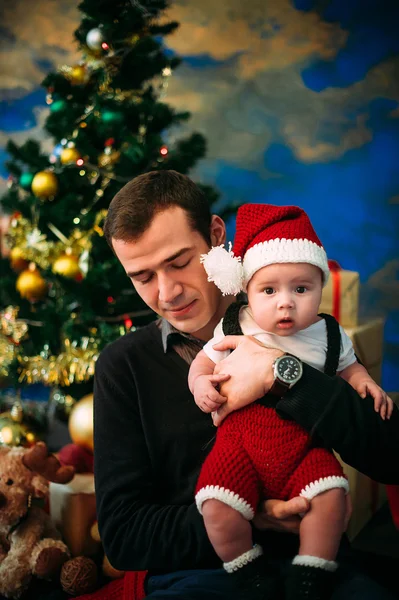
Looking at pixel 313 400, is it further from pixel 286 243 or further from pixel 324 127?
pixel 324 127

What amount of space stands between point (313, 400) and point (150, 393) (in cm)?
50

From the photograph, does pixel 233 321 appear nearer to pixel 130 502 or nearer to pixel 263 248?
pixel 263 248

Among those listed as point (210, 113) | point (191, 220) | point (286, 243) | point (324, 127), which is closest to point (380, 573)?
point (286, 243)

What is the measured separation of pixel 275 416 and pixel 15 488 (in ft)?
4.16

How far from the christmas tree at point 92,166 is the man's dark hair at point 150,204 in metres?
1.24

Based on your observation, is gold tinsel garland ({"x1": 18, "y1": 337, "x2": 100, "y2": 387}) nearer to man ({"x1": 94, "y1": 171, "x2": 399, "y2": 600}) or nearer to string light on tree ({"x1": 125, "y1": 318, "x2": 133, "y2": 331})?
string light on tree ({"x1": 125, "y1": 318, "x2": 133, "y2": 331})

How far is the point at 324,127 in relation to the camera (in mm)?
3701

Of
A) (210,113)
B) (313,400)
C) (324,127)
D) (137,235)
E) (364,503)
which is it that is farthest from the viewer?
(210,113)

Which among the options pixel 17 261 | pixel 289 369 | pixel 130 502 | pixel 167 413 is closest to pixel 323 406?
pixel 289 369

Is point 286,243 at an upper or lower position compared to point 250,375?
upper

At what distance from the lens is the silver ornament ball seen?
278 centimetres

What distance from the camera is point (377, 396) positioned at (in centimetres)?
136

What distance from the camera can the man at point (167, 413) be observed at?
1.38m

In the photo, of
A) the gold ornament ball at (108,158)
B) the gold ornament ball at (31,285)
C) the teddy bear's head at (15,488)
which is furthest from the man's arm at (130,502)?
the gold ornament ball at (31,285)
